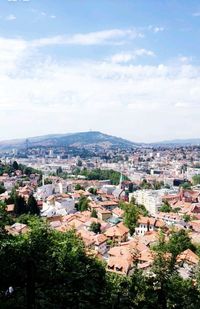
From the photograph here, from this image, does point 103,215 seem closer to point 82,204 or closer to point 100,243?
point 82,204

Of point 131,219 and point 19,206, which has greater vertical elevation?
point 19,206

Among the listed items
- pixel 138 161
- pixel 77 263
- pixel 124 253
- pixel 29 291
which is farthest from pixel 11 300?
pixel 138 161

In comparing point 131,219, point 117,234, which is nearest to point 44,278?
point 117,234

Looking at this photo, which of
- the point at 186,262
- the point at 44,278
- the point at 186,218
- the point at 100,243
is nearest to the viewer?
the point at 44,278

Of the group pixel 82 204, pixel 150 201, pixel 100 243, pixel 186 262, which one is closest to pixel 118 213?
pixel 82 204

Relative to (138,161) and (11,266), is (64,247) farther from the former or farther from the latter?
(138,161)

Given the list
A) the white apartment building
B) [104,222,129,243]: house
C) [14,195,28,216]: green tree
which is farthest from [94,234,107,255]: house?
the white apartment building

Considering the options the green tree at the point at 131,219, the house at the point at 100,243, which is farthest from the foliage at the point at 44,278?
the green tree at the point at 131,219

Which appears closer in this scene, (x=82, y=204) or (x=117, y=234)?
(x=117, y=234)

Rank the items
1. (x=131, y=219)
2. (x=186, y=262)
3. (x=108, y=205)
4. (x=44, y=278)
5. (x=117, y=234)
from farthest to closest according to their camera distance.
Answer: (x=108, y=205) < (x=131, y=219) < (x=117, y=234) < (x=186, y=262) < (x=44, y=278)

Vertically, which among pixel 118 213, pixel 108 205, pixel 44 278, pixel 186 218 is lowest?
pixel 186 218

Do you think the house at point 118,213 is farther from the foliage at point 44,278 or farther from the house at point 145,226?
the foliage at point 44,278
